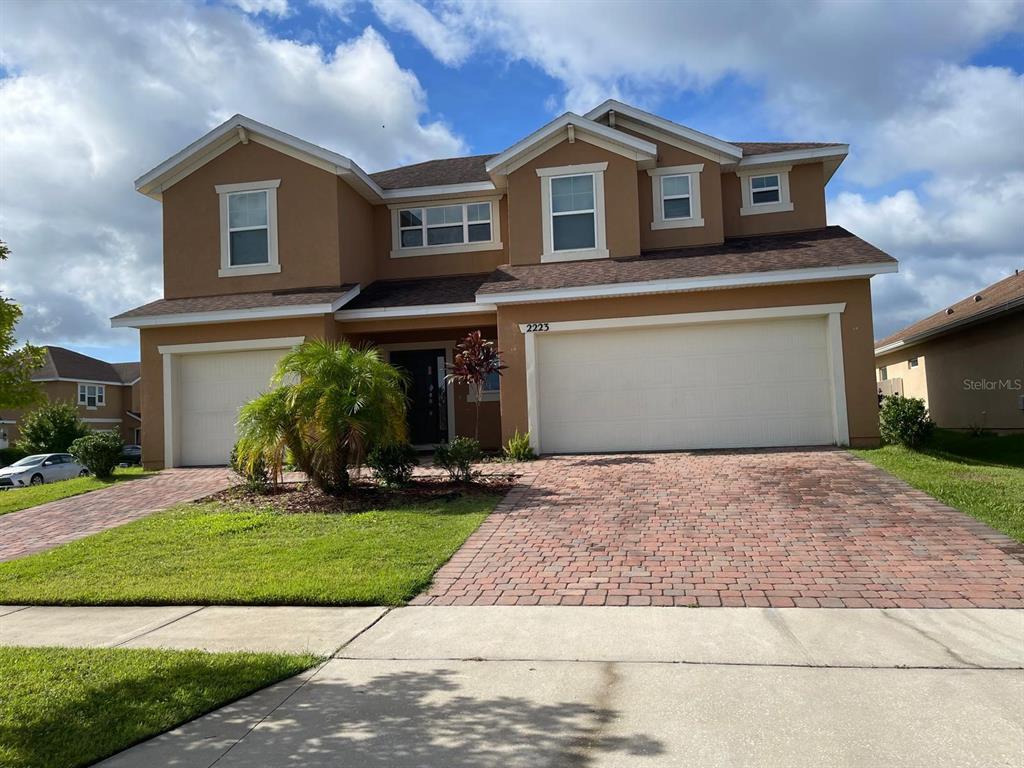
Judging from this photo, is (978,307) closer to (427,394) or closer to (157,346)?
(427,394)

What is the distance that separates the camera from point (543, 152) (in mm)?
16391

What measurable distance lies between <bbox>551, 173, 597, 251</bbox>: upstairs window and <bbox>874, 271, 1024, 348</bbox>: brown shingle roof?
8458 millimetres

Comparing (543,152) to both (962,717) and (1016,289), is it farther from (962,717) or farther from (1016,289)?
(962,717)

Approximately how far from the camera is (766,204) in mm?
17562

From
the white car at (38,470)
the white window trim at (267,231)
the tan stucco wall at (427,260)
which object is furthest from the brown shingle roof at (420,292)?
the white car at (38,470)

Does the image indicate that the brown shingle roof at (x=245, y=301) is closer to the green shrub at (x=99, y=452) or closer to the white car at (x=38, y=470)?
the green shrub at (x=99, y=452)

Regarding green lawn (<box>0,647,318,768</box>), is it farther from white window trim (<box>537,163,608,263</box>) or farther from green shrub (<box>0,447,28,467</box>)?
green shrub (<box>0,447,28,467</box>)

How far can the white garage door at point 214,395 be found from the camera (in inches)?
627

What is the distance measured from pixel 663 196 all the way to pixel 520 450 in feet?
23.4

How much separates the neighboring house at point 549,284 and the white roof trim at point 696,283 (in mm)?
40

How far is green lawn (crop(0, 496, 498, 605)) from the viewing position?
6.81 meters

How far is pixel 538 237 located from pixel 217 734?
531 inches

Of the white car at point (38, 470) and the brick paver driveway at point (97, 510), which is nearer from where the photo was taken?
the brick paver driveway at point (97, 510)

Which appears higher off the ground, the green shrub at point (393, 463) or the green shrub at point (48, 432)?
the green shrub at point (48, 432)
